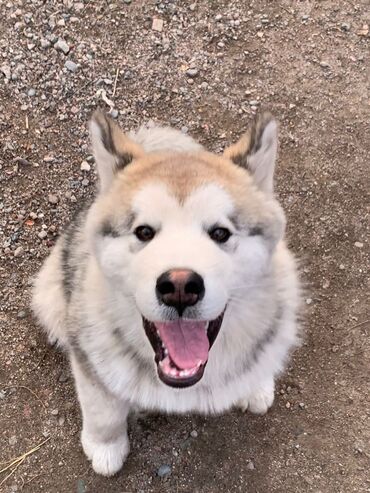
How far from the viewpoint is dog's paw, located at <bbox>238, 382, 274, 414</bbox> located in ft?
11.8

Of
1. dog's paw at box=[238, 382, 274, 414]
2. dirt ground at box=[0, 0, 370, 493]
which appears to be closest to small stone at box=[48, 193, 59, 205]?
dirt ground at box=[0, 0, 370, 493]

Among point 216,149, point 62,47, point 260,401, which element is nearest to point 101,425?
point 260,401

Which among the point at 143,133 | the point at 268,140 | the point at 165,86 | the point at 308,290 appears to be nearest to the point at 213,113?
the point at 165,86

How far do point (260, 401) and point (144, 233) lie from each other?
157 cm

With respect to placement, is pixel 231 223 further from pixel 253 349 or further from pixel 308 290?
pixel 308 290

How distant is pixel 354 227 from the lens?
420cm

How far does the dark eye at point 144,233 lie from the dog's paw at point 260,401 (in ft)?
4.87

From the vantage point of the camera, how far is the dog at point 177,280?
2.31 meters

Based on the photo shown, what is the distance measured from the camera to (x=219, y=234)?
243cm

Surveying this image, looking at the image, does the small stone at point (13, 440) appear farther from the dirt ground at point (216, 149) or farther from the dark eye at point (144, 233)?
the dark eye at point (144, 233)

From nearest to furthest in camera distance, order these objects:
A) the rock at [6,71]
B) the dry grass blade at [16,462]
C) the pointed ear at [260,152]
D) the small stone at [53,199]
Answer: the pointed ear at [260,152], the dry grass blade at [16,462], the small stone at [53,199], the rock at [6,71]

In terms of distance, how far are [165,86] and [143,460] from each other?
2455mm

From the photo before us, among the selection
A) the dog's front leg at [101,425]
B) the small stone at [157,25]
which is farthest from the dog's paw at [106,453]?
the small stone at [157,25]

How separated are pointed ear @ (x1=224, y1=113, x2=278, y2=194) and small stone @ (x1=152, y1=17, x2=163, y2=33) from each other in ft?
7.30
